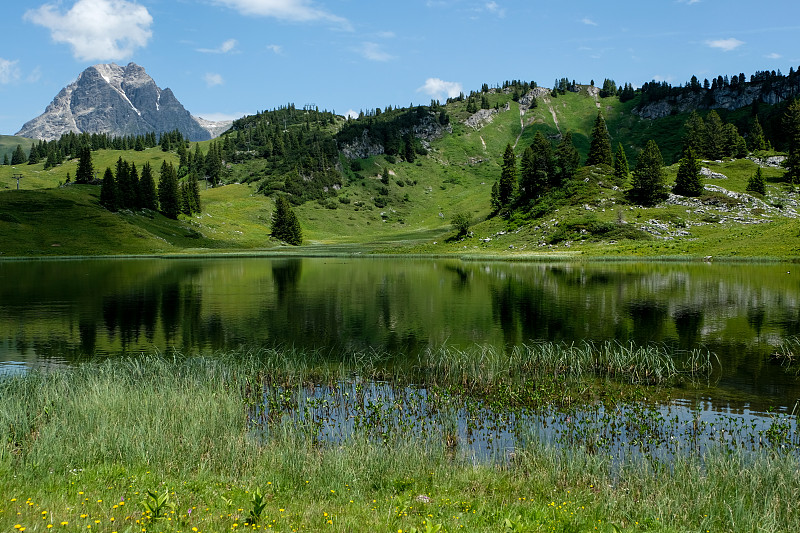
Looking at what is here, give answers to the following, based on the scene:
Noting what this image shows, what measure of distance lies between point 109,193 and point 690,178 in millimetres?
204224

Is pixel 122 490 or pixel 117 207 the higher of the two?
pixel 117 207

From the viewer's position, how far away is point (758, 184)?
15638 centimetres

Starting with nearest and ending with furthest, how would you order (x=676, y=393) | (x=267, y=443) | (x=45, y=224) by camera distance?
(x=267, y=443), (x=676, y=393), (x=45, y=224)

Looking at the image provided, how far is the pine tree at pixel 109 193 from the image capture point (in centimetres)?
→ 18650

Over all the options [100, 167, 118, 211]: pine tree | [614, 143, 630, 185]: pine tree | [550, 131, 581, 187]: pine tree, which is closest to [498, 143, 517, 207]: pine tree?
[550, 131, 581, 187]: pine tree

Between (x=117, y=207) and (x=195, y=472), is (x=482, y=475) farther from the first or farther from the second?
(x=117, y=207)

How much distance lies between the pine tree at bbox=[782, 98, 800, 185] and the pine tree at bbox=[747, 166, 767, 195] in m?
13.2

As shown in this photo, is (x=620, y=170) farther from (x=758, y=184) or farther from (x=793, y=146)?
(x=793, y=146)

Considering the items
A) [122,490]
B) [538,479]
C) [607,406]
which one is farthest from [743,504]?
[122,490]

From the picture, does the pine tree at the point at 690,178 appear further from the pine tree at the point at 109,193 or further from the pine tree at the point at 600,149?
the pine tree at the point at 109,193

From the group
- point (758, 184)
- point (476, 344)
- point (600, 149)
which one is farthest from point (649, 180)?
point (476, 344)

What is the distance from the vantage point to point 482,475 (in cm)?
1495

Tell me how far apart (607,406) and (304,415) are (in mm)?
14182

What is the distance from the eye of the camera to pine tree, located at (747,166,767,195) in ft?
512
